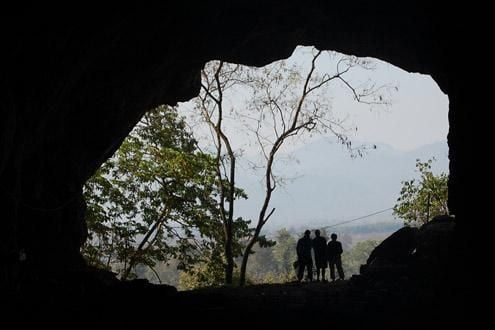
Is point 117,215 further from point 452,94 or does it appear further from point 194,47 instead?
point 452,94

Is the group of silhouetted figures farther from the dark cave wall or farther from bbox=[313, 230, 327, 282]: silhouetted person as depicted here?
the dark cave wall

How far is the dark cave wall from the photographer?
7406 mm

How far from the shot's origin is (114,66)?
1073cm

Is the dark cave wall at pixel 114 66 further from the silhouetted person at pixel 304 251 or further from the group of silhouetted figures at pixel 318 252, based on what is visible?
the silhouetted person at pixel 304 251

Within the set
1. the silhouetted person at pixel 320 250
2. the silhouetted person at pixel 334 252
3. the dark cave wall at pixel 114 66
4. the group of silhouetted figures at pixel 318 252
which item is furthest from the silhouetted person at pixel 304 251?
the dark cave wall at pixel 114 66

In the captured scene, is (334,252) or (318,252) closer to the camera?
(318,252)

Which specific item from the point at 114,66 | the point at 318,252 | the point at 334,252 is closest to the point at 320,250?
the point at 318,252

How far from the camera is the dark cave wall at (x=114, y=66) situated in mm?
7406

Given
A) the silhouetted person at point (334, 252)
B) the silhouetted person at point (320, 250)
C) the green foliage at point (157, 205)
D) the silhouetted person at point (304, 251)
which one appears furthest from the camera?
the green foliage at point (157, 205)

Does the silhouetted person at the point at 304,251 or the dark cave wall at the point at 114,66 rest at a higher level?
the dark cave wall at the point at 114,66

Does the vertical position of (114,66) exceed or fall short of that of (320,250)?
it exceeds it

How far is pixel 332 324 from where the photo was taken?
7.80 meters

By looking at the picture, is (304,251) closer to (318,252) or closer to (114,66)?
(318,252)

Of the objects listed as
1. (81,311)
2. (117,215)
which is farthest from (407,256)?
(117,215)
